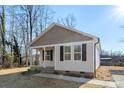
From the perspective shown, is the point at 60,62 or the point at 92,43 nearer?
the point at 92,43

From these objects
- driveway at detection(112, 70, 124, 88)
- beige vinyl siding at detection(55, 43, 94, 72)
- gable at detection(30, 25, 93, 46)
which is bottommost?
driveway at detection(112, 70, 124, 88)

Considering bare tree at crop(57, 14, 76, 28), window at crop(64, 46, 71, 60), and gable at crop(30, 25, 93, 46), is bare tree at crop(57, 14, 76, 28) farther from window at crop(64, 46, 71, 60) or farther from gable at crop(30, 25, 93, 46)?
window at crop(64, 46, 71, 60)

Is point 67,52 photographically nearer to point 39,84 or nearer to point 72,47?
point 72,47

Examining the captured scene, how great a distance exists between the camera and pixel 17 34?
29688 mm

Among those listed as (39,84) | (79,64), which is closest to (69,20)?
(79,64)

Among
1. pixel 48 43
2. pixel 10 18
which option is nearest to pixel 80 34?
pixel 48 43

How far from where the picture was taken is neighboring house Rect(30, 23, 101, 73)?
12.8 meters

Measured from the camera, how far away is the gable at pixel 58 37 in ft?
44.1

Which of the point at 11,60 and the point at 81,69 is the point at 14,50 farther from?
the point at 81,69

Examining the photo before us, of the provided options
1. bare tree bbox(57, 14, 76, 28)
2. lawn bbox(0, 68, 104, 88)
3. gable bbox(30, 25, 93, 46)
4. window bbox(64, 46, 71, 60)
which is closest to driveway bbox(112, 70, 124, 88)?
lawn bbox(0, 68, 104, 88)

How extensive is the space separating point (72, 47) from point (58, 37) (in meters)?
1.76

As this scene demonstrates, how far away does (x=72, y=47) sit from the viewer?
13.7 metres

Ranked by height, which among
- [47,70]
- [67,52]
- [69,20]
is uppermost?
[69,20]

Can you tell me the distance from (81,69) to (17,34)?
61.4 ft
